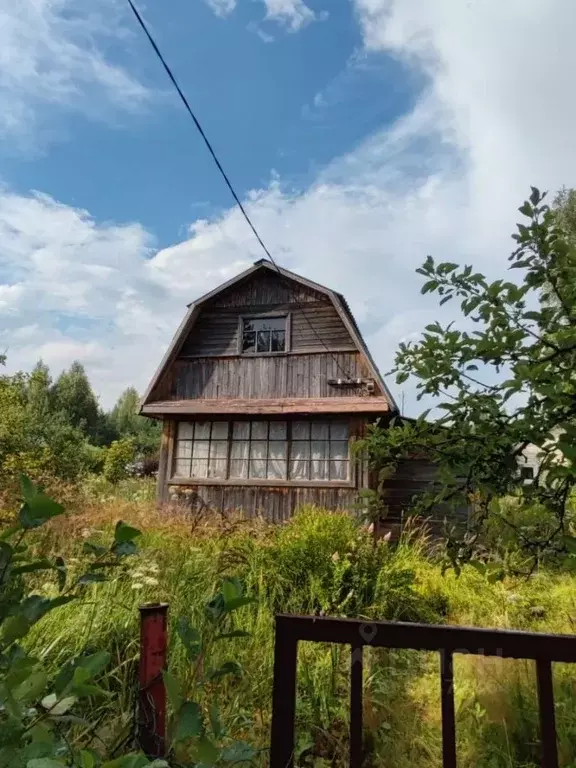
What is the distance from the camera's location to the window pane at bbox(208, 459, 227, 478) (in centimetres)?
980

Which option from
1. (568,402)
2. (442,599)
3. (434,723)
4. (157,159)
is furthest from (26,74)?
(442,599)

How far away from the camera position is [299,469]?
938 centimetres

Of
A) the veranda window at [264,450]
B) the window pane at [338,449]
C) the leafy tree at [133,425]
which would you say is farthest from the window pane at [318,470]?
the leafy tree at [133,425]

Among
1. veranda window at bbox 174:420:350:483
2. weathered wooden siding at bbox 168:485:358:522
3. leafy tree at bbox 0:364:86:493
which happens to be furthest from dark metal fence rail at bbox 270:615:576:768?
veranda window at bbox 174:420:350:483

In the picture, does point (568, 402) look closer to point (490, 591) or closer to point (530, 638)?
point (530, 638)

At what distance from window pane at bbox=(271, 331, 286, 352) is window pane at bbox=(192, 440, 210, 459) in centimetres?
237

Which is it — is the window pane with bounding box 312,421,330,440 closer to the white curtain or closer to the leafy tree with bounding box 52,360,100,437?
the white curtain

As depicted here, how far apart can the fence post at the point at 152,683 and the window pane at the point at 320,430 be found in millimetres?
7746

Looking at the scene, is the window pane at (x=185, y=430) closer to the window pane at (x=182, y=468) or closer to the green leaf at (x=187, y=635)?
the window pane at (x=182, y=468)

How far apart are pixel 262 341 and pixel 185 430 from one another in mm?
2459

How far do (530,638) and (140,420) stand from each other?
37528 mm

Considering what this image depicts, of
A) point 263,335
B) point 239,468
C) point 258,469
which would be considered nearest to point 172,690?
point 258,469

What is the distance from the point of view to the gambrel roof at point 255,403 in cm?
875

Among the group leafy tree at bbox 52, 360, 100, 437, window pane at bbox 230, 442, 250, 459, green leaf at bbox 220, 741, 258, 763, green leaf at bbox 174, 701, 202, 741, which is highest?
leafy tree at bbox 52, 360, 100, 437
